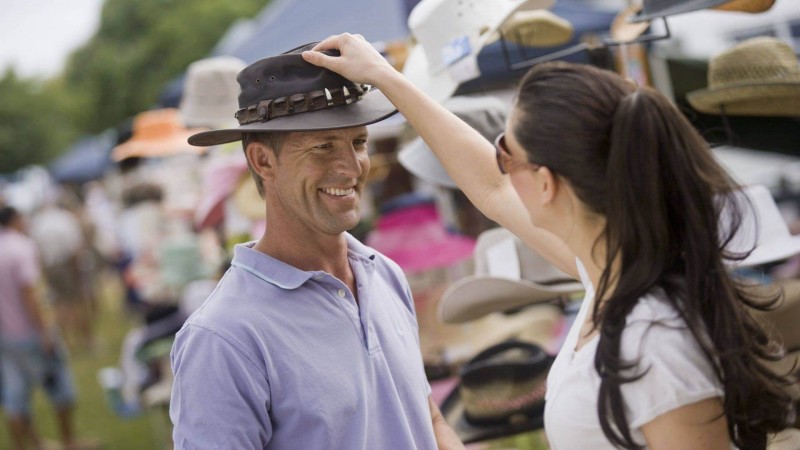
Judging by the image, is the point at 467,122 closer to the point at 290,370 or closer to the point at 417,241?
the point at 417,241

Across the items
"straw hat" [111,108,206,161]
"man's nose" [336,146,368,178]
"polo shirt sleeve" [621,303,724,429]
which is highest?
"man's nose" [336,146,368,178]

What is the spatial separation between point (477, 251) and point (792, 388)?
7.31 ft

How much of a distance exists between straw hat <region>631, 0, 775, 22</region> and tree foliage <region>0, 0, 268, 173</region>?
2911 centimetres

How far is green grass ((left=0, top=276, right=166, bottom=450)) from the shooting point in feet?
27.3

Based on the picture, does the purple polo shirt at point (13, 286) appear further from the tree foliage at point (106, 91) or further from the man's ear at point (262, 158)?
the tree foliage at point (106, 91)

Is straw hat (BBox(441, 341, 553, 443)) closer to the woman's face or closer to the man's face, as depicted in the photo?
the man's face

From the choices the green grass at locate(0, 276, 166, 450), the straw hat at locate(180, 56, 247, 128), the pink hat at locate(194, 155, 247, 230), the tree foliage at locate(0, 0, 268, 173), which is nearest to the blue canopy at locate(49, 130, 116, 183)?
the tree foliage at locate(0, 0, 268, 173)

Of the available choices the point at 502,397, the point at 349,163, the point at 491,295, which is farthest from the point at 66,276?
the point at 349,163

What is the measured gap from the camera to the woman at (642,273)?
5.57ft

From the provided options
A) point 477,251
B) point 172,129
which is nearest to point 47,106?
point 172,129

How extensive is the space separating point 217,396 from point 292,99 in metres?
0.68

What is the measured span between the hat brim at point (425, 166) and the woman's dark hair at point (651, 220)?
2.29m

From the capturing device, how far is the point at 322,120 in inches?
84.0

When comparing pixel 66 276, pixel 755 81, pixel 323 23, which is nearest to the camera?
pixel 755 81
